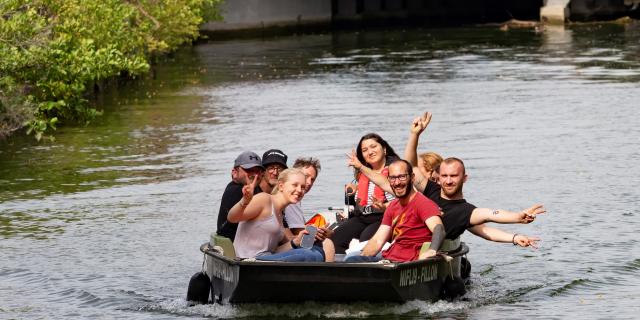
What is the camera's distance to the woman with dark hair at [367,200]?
53.2 feet

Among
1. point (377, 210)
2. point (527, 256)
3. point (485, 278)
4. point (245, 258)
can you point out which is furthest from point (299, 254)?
point (527, 256)

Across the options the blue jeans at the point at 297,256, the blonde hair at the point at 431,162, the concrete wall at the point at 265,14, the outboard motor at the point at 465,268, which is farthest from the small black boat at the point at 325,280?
the concrete wall at the point at 265,14

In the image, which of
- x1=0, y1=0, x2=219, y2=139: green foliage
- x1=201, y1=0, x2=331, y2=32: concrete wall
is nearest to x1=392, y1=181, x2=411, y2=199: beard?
x1=0, y1=0, x2=219, y2=139: green foliage

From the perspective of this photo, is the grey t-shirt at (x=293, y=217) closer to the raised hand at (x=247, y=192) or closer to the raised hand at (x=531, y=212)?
the raised hand at (x=247, y=192)

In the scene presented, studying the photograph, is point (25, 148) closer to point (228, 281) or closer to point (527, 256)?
point (527, 256)

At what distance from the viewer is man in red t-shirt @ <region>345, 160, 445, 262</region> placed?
14203mm

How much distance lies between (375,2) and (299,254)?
78108 millimetres

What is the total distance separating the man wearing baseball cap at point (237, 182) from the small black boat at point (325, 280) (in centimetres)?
31

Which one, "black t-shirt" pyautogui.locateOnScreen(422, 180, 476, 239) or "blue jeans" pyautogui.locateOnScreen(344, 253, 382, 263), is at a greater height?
"black t-shirt" pyautogui.locateOnScreen(422, 180, 476, 239)

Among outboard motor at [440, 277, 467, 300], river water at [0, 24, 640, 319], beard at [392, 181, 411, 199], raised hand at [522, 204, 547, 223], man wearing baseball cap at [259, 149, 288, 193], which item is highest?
man wearing baseball cap at [259, 149, 288, 193]

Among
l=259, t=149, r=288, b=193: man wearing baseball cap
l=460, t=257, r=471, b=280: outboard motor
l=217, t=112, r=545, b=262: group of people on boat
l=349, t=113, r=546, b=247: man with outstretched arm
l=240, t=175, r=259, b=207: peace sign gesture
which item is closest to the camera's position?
l=240, t=175, r=259, b=207: peace sign gesture

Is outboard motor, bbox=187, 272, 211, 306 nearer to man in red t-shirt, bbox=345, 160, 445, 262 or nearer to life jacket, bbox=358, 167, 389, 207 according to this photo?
man in red t-shirt, bbox=345, 160, 445, 262

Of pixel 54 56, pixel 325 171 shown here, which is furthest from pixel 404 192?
pixel 54 56

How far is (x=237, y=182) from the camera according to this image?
47.9 feet
